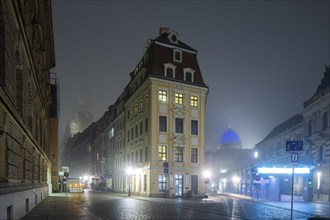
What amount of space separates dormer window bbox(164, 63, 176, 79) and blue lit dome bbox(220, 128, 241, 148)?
8266 centimetres

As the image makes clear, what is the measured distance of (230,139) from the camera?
128 m

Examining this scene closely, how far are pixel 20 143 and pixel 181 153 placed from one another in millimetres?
33434

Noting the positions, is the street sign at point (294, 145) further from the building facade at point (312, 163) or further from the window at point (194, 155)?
the window at point (194, 155)

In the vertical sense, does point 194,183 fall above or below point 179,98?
below

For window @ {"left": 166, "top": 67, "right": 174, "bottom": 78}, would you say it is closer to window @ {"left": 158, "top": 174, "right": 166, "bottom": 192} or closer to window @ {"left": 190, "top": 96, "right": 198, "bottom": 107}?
window @ {"left": 190, "top": 96, "right": 198, "bottom": 107}

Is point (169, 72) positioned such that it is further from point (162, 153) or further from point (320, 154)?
point (320, 154)

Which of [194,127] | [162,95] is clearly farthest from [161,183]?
[162,95]

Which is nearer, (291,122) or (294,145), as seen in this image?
(294,145)

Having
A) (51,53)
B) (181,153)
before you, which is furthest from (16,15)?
(181,153)

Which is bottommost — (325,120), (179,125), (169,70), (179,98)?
(179,125)

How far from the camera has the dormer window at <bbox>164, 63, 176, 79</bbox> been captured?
159 ft

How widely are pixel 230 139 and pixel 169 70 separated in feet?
273

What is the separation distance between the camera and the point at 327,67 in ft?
171

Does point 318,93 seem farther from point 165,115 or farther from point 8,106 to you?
point 8,106
